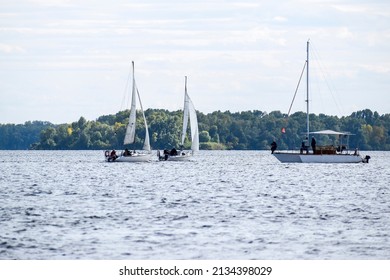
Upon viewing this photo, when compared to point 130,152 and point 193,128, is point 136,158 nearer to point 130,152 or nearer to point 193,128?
point 130,152

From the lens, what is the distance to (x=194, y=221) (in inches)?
1921

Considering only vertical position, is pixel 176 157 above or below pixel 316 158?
above

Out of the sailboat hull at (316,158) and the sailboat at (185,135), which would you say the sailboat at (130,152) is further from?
the sailboat hull at (316,158)

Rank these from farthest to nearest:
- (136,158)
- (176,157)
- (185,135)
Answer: (176,157)
(185,135)
(136,158)

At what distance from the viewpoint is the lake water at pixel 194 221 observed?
127 feet

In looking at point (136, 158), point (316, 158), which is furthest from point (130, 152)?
point (316, 158)

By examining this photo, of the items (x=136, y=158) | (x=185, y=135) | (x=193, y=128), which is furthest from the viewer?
(x=193, y=128)

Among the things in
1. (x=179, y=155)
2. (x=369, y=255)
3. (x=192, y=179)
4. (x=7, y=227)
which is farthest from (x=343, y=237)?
(x=179, y=155)

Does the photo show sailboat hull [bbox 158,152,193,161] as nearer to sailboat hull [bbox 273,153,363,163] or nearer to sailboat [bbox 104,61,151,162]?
sailboat [bbox 104,61,151,162]

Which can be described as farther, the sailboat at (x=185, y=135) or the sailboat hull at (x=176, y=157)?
the sailboat at (x=185, y=135)

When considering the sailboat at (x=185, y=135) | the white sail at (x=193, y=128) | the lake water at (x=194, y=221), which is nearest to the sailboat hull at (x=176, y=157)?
the sailboat at (x=185, y=135)
